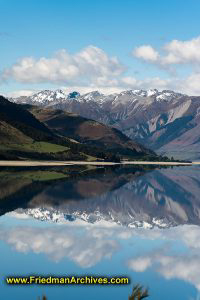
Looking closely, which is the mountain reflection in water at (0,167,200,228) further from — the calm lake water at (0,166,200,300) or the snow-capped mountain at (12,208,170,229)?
the calm lake water at (0,166,200,300)

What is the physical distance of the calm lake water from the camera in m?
40.4

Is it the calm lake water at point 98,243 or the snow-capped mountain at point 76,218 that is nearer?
the calm lake water at point 98,243

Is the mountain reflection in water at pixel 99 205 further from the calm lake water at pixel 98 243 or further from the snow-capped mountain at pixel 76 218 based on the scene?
the calm lake water at pixel 98 243

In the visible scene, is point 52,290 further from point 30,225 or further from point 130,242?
point 30,225

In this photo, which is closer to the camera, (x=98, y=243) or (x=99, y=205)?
(x=98, y=243)

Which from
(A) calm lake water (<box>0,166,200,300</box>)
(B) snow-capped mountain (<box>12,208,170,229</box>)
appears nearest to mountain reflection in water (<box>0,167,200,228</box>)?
(B) snow-capped mountain (<box>12,208,170,229</box>)

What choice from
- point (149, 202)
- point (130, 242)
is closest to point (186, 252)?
point (130, 242)

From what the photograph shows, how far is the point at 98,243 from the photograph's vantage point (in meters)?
58.7

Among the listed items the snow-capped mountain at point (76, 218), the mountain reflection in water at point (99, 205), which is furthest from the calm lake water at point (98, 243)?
the mountain reflection in water at point (99, 205)

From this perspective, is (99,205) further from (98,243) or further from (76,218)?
(98,243)

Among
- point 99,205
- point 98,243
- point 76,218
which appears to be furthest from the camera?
point 99,205

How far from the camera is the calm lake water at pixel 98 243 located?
4041 cm

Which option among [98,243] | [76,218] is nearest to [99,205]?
[76,218]

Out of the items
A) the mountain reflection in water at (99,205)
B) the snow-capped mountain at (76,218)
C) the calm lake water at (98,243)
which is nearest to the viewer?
the calm lake water at (98,243)
